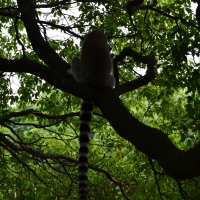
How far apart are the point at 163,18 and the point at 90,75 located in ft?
8.09

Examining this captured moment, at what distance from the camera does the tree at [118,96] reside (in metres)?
3.75

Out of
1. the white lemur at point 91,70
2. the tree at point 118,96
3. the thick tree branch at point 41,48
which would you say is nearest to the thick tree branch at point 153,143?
the tree at point 118,96

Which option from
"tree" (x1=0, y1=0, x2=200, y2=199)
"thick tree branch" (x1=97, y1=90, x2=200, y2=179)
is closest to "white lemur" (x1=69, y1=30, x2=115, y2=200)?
"tree" (x1=0, y1=0, x2=200, y2=199)

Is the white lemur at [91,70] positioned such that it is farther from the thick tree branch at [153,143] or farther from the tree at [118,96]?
the thick tree branch at [153,143]

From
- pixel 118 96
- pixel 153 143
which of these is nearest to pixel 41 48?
pixel 118 96

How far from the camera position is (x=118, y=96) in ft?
12.7

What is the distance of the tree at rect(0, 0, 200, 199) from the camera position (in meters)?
3.75

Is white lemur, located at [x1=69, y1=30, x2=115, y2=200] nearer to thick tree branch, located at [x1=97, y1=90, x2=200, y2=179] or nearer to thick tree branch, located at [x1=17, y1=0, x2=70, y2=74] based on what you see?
thick tree branch, located at [x1=17, y1=0, x2=70, y2=74]

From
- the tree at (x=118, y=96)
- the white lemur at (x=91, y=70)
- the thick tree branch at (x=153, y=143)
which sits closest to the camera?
the thick tree branch at (x=153, y=143)

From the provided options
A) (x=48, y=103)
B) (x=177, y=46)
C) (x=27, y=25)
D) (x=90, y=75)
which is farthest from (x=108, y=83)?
(x=48, y=103)

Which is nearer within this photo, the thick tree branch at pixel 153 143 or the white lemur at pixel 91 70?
the thick tree branch at pixel 153 143

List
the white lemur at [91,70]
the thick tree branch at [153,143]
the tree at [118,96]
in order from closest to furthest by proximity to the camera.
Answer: the thick tree branch at [153,143] → the tree at [118,96] → the white lemur at [91,70]

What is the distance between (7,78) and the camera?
7.59 meters

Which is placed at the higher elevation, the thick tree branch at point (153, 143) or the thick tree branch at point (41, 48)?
the thick tree branch at point (41, 48)
